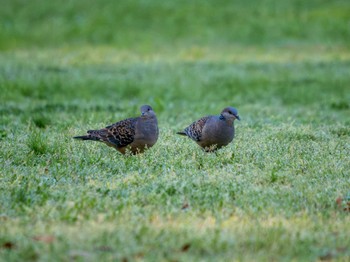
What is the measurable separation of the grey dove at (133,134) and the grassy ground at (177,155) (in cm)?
23

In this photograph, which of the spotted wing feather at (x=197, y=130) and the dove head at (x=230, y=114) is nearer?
the dove head at (x=230, y=114)

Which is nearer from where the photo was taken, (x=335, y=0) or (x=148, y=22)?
(x=148, y=22)

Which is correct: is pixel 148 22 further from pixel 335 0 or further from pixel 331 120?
pixel 331 120

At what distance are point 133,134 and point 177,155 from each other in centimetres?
68

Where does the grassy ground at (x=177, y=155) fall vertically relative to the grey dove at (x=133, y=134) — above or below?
below

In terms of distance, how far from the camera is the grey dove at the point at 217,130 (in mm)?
9781

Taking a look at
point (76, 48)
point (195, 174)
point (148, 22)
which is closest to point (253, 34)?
point (148, 22)

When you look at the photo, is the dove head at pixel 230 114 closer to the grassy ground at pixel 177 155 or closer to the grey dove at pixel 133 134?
the grassy ground at pixel 177 155

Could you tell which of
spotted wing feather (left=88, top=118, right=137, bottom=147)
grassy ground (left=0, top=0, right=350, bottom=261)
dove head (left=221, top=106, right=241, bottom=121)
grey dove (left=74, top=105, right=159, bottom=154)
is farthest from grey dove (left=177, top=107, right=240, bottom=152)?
spotted wing feather (left=88, top=118, right=137, bottom=147)

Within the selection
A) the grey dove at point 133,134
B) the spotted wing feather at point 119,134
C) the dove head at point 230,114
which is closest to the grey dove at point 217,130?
the dove head at point 230,114

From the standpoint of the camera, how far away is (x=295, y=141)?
10.9 m

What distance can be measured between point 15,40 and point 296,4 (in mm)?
15928

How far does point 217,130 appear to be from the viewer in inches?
384

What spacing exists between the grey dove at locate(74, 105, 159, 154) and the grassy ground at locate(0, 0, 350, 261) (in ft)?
0.76
